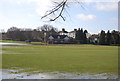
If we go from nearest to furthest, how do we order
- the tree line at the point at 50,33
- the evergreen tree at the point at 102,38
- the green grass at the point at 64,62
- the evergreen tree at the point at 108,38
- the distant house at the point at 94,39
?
the green grass at the point at 64,62
the tree line at the point at 50,33
the evergreen tree at the point at 108,38
the evergreen tree at the point at 102,38
the distant house at the point at 94,39

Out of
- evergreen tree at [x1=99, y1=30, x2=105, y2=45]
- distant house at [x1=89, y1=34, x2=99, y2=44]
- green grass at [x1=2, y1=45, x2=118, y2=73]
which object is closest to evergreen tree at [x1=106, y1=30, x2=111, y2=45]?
evergreen tree at [x1=99, y1=30, x2=105, y2=45]

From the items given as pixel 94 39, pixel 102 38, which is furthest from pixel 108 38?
pixel 94 39

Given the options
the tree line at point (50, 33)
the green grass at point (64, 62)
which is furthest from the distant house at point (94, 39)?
the green grass at point (64, 62)

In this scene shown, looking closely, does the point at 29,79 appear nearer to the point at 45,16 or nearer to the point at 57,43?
the point at 45,16

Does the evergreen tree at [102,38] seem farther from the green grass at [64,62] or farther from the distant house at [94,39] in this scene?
the green grass at [64,62]

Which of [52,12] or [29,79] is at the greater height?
[52,12]

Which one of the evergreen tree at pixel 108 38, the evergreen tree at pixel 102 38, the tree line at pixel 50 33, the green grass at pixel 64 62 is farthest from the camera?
the evergreen tree at pixel 102 38

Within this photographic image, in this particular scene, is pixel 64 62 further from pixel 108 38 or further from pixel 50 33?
pixel 108 38

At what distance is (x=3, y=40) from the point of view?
149ft

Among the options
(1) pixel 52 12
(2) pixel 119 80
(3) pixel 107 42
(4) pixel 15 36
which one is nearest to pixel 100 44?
(3) pixel 107 42

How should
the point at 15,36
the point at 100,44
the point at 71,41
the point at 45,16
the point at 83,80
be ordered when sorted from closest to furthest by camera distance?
1. the point at 45,16
2. the point at 83,80
3. the point at 15,36
4. the point at 71,41
5. the point at 100,44

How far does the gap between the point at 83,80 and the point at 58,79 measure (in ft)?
3.36

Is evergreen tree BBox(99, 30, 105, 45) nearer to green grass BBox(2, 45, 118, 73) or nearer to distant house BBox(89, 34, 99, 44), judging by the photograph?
distant house BBox(89, 34, 99, 44)

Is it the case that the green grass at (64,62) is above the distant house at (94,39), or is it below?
below
